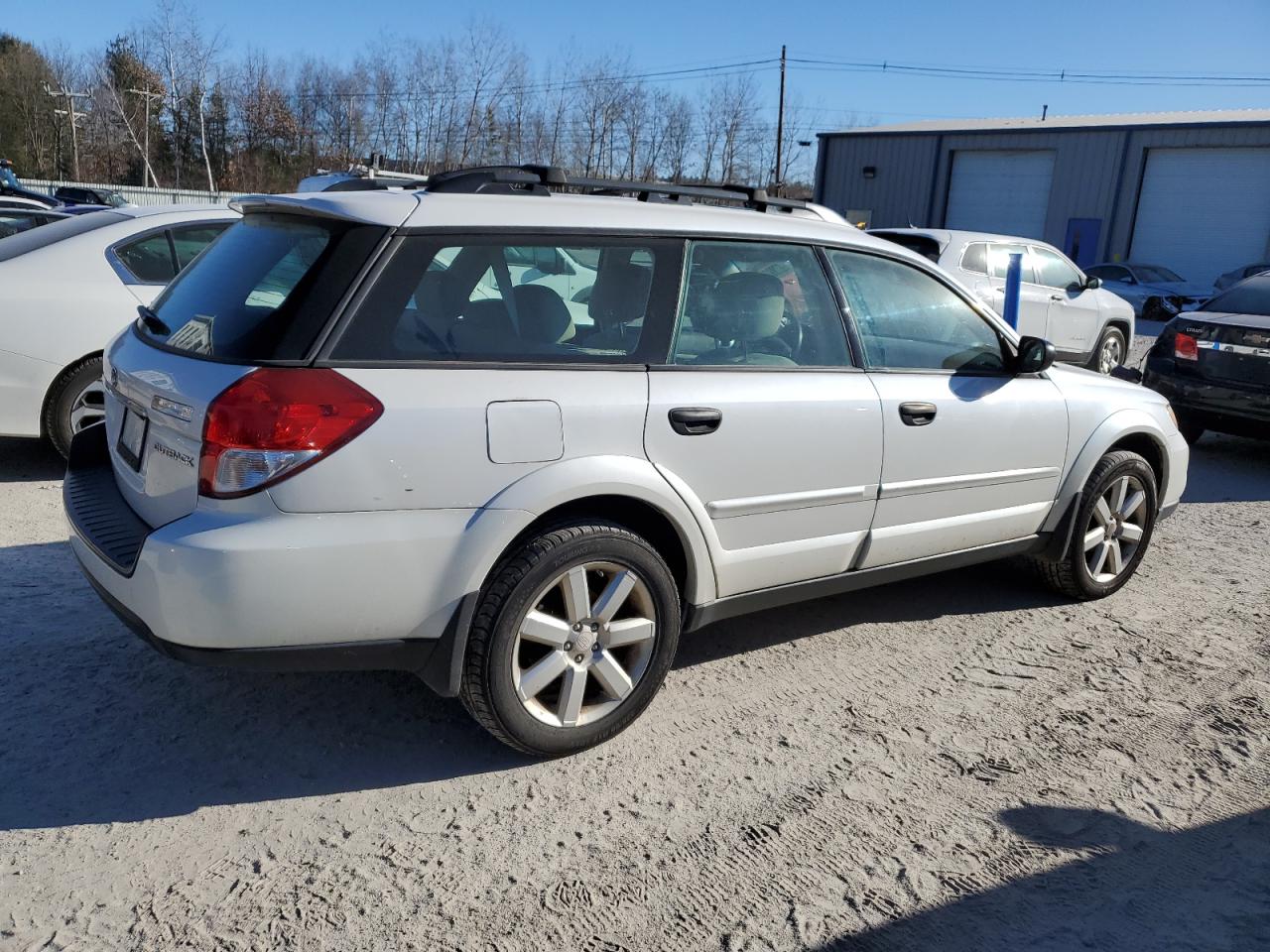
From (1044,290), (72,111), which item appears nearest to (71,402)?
(1044,290)

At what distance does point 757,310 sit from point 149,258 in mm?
4218

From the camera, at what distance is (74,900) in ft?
8.60

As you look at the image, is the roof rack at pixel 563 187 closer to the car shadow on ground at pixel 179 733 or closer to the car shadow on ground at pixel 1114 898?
the car shadow on ground at pixel 179 733

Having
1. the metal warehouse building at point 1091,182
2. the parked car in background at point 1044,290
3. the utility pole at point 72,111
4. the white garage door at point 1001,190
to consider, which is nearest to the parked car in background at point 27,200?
the parked car in background at point 1044,290

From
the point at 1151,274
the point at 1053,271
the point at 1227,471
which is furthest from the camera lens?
the point at 1151,274

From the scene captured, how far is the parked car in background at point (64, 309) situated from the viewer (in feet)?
18.9

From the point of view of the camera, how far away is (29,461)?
6.59 meters

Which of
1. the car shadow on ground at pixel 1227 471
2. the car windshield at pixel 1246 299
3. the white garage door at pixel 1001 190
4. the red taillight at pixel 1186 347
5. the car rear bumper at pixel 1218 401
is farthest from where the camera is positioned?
the white garage door at pixel 1001 190

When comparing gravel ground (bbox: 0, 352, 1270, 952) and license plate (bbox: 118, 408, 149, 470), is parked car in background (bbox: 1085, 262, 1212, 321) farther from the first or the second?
license plate (bbox: 118, 408, 149, 470)

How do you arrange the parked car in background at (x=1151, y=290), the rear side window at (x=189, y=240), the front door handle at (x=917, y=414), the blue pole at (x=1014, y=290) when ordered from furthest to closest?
the parked car in background at (x=1151, y=290), the blue pole at (x=1014, y=290), the rear side window at (x=189, y=240), the front door handle at (x=917, y=414)

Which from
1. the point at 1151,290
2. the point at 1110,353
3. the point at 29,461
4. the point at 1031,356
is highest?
the point at 1031,356

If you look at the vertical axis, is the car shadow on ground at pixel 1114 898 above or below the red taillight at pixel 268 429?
below

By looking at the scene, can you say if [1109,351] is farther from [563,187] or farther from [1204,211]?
[1204,211]

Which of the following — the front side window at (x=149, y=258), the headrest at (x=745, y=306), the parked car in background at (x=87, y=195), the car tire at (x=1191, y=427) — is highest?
the headrest at (x=745, y=306)
